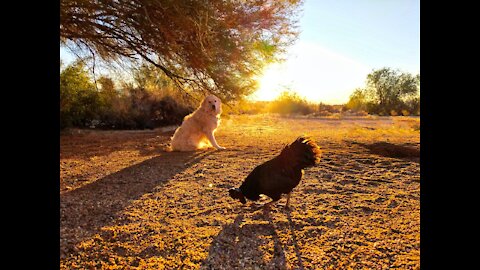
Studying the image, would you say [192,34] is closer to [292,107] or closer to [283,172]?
[283,172]

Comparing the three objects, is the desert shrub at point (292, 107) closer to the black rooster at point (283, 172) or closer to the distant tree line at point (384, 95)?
the distant tree line at point (384, 95)

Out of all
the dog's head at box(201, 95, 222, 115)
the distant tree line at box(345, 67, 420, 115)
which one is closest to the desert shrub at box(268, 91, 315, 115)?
the distant tree line at box(345, 67, 420, 115)

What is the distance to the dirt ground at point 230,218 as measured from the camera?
2.45 m

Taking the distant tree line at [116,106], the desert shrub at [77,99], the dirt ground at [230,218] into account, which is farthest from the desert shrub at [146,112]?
the dirt ground at [230,218]

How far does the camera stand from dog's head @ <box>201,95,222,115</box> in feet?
24.1

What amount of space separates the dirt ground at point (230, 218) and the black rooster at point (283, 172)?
0.23 metres

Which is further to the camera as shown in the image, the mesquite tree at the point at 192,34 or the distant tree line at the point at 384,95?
the distant tree line at the point at 384,95

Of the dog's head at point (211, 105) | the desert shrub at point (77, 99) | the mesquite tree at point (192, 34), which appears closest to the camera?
the mesquite tree at point (192, 34)

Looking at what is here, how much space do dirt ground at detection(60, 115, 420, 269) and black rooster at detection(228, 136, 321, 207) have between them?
23 centimetres

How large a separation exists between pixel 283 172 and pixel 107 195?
7.63ft

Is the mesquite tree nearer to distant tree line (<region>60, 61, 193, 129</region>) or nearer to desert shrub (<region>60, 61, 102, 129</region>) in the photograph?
distant tree line (<region>60, 61, 193, 129</region>)
